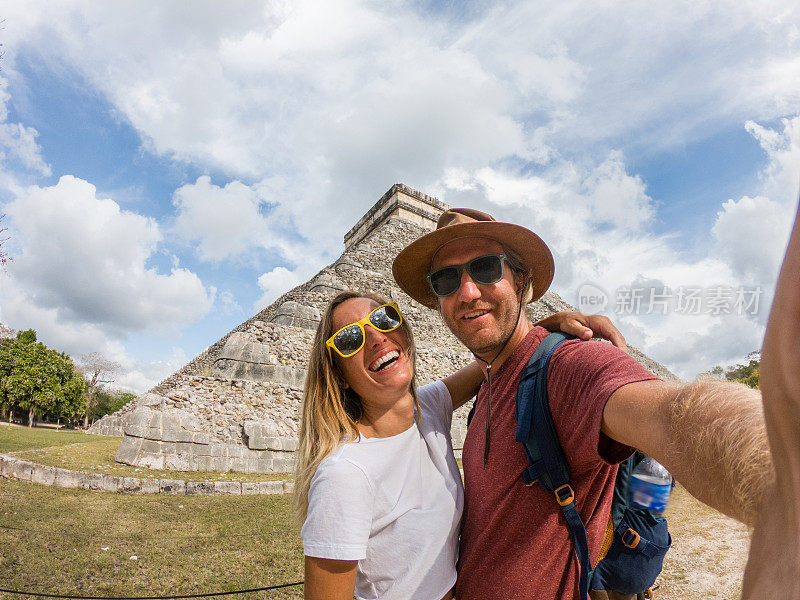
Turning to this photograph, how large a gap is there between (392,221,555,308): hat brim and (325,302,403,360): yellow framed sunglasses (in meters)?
0.30

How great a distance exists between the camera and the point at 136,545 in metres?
4.04

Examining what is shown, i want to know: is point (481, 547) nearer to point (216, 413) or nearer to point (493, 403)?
point (493, 403)

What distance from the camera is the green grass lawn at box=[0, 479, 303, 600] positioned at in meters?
3.30

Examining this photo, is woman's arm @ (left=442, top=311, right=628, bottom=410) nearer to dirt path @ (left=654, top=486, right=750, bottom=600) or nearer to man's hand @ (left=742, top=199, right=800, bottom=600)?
man's hand @ (left=742, top=199, right=800, bottom=600)

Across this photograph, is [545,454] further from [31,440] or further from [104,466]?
[31,440]

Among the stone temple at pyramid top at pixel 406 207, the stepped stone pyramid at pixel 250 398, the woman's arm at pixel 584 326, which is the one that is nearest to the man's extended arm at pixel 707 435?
the woman's arm at pixel 584 326

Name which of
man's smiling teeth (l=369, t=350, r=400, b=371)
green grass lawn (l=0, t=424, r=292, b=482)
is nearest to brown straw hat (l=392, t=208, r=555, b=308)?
man's smiling teeth (l=369, t=350, r=400, b=371)

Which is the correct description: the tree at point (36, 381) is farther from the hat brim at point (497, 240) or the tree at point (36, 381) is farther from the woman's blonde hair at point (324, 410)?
the hat brim at point (497, 240)

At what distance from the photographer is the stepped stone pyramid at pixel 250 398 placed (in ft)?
27.1

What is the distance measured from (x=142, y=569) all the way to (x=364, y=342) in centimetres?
336

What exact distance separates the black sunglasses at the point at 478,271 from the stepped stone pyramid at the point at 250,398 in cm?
451

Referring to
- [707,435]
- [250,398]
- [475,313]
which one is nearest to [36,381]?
[250,398]

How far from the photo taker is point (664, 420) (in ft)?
2.70

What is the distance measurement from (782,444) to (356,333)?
148 centimetres
